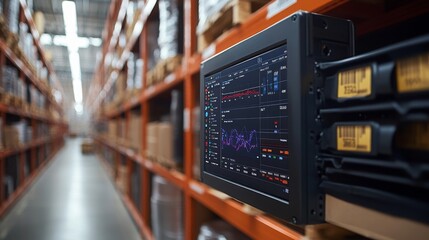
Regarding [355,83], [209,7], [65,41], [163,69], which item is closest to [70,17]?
[65,41]

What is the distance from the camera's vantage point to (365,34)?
1163 millimetres

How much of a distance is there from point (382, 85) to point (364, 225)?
0.29m

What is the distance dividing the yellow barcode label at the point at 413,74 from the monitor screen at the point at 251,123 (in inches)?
10.5

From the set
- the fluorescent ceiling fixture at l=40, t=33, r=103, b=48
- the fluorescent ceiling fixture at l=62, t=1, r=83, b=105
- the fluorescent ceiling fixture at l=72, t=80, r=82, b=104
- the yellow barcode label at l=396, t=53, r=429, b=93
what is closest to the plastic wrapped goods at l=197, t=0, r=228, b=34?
the yellow barcode label at l=396, t=53, r=429, b=93

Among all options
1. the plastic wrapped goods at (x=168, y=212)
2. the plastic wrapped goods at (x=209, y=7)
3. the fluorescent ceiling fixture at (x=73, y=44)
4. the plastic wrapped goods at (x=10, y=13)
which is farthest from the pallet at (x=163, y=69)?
the fluorescent ceiling fixture at (x=73, y=44)

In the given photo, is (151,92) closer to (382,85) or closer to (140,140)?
(140,140)

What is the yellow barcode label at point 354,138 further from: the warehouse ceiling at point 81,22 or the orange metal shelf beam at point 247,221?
the warehouse ceiling at point 81,22

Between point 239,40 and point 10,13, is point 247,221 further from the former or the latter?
point 10,13

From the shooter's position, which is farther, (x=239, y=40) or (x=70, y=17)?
(x=70, y=17)

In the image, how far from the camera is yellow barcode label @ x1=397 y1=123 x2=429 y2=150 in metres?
0.53

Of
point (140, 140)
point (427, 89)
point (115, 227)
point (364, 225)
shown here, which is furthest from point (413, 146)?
point (115, 227)

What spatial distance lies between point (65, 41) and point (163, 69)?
15858mm

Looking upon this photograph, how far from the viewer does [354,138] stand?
0.63m

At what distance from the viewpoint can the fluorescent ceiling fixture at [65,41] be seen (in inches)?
625
